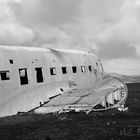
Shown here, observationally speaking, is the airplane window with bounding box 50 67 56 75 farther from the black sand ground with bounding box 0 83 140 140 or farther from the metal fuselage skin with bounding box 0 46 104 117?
the black sand ground with bounding box 0 83 140 140

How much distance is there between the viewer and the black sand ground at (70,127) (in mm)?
14086

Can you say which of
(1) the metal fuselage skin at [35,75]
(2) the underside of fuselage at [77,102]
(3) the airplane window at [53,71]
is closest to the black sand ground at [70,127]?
(2) the underside of fuselage at [77,102]

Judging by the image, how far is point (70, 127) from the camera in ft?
53.3

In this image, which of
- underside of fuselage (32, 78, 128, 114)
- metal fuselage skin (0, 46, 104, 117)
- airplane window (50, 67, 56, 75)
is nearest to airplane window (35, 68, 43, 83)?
metal fuselage skin (0, 46, 104, 117)

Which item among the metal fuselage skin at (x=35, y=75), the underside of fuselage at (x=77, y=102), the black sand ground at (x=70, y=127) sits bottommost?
the black sand ground at (x=70, y=127)

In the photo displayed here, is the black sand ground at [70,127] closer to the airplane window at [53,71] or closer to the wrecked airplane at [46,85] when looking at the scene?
the wrecked airplane at [46,85]

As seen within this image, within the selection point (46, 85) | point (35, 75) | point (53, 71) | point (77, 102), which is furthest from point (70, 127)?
point (53, 71)

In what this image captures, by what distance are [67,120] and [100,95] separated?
2.52m

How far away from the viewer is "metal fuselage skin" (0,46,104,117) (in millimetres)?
18294

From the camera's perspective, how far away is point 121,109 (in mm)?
22656

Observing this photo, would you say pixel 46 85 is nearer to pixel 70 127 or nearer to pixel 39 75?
pixel 39 75

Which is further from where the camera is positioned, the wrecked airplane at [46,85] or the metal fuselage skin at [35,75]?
the metal fuselage skin at [35,75]

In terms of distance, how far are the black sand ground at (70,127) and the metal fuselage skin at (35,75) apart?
3.82ft

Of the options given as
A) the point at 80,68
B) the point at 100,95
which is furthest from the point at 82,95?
the point at 80,68
